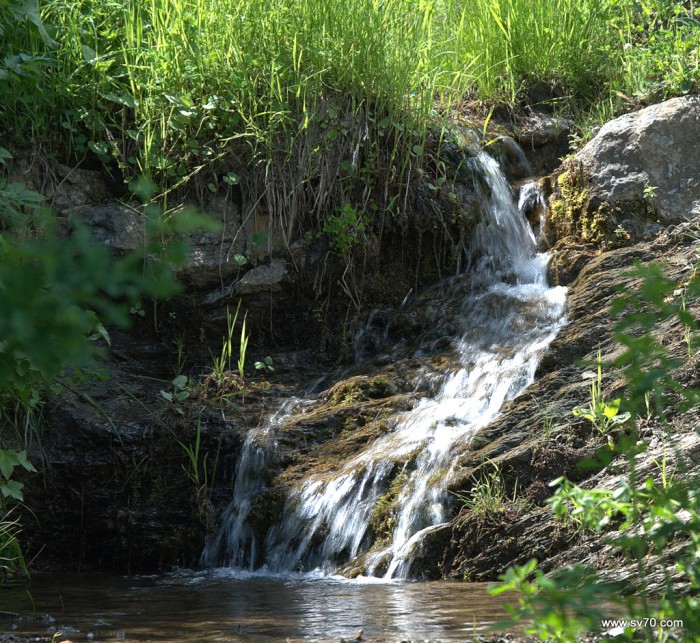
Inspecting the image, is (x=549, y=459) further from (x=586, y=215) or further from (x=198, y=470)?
(x=586, y=215)

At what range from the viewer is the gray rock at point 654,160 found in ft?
19.8

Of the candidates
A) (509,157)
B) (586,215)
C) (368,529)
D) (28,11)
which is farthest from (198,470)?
(509,157)

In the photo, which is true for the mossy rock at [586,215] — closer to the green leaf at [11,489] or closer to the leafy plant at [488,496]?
the leafy plant at [488,496]

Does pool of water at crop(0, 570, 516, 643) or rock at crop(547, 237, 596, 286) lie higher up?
rock at crop(547, 237, 596, 286)

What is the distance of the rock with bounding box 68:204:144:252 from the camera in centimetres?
582

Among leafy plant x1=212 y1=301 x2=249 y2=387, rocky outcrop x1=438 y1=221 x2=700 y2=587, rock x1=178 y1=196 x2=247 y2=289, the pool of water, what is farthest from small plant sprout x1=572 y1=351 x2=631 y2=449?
rock x1=178 y1=196 x2=247 y2=289

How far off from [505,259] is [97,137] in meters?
3.07

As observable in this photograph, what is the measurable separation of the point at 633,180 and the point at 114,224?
3.68 meters

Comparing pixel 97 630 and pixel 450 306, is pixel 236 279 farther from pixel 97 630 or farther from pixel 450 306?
pixel 97 630

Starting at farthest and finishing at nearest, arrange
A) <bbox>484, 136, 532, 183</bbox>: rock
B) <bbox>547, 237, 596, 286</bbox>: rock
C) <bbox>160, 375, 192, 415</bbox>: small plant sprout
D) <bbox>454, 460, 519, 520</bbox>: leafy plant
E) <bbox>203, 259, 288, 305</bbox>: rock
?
1. <bbox>484, 136, 532, 183</bbox>: rock
2. <bbox>203, 259, 288, 305</bbox>: rock
3. <bbox>547, 237, 596, 286</bbox>: rock
4. <bbox>160, 375, 192, 415</bbox>: small plant sprout
5. <bbox>454, 460, 519, 520</bbox>: leafy plant

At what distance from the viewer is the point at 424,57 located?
6801 millimetres

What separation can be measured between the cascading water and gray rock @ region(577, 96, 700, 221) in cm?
98

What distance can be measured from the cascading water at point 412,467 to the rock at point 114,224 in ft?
5.88

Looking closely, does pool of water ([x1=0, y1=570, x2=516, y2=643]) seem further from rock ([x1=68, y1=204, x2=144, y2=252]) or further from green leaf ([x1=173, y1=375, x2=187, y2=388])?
rock ([x1=68, y1=204, x2=144, y2=252])
